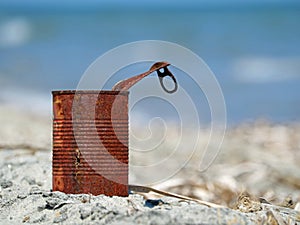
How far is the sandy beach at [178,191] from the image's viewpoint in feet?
11.9

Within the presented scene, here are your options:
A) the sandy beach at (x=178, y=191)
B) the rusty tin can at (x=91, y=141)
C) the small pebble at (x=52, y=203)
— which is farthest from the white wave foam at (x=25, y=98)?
the small pebble at (x=52, y=203)

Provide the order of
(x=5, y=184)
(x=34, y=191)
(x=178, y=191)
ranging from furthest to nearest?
(x=178, y=191) → (x=5, y=184) → (x=34, y=191)

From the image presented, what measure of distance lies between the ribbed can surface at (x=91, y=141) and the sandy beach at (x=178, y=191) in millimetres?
150

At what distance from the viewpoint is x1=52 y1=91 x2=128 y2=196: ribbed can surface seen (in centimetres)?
438

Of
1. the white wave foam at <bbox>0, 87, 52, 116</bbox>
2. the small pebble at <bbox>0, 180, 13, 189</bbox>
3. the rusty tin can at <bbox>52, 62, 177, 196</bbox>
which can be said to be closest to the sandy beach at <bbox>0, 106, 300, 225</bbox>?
the small pebble at <bbox>0, 180, 13, 189</bbox>

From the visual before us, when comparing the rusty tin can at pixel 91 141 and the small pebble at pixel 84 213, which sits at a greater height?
the rusty tin can at pixel 91 141

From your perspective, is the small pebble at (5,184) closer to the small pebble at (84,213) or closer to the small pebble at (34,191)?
the small pebble at (34,191)

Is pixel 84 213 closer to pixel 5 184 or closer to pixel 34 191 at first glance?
pixel 34 191

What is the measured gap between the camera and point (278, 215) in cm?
385

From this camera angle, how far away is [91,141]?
14.4 feet

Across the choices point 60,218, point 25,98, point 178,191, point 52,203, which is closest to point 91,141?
point 52,203

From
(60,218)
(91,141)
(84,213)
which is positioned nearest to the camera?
(84,213)

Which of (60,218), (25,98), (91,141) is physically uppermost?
(25,98)

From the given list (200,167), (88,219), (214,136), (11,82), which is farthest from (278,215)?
(11,82)
